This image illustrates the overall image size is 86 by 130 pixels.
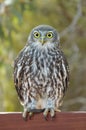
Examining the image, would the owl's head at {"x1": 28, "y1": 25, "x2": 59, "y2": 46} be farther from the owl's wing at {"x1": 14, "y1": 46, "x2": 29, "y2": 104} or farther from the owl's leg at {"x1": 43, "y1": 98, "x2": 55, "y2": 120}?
the owl's leg at {"x1": 43, "y1": 98, "x2": 55, "y2": 120}

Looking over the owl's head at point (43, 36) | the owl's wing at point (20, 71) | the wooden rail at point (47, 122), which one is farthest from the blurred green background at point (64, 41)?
the wooden rail at point (47, 122)

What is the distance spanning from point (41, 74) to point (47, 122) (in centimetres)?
81

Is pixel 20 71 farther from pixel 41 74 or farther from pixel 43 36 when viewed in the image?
pixel 43 36

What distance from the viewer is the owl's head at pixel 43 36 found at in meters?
4.35

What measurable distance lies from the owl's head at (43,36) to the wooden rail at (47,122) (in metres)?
1.09

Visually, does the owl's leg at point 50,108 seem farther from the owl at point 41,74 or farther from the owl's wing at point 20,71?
the owl's wing at point 20,71

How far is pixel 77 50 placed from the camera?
9.01 metres

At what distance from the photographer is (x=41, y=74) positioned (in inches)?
162

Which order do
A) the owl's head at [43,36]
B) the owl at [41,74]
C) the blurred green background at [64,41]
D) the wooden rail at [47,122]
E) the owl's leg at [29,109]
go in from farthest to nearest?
the blurred green background at [64,41] < the owl's head at [43,36] < the owl at [41,74] < the owl's leg at [29,109] < the wooden rail at [47,122]

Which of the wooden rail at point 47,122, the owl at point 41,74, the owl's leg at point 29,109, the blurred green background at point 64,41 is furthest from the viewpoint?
the blurred green background at point 64,41

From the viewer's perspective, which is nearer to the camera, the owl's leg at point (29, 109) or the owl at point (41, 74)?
the owl's leg at point (29, 109)

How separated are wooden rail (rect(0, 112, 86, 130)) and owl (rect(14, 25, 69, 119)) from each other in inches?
28.8

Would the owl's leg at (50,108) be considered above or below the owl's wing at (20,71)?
below

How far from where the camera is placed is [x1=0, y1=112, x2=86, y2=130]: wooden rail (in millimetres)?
3275
